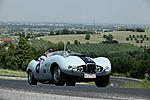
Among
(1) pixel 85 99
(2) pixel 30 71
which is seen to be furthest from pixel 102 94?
(2) pixel 30 71

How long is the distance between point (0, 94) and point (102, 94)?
10.6ft

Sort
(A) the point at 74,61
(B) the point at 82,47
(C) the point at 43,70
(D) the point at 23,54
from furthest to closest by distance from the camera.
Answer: (B) the point at 82,47, (D) the point at 23,54, (C) the point at 43,70, (A) the point at 74,61

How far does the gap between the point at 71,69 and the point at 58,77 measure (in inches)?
17.7

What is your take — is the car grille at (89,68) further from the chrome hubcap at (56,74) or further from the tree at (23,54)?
the tree at (23,54)

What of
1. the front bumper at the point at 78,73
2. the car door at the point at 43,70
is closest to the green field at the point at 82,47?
the car door at the point at 43,70

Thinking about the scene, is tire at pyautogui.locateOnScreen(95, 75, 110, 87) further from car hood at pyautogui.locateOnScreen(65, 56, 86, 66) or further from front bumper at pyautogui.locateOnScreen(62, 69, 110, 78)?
car hood at pyautogui.locateOnScreen(65, 56, 86, 66)

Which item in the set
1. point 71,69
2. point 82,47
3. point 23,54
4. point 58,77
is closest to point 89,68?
point 71,69

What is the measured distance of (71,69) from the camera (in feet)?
26.5

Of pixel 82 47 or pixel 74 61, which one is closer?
pixel 74 61

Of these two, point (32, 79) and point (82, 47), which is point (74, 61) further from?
point (82, 47)

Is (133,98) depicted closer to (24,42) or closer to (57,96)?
(57,96)

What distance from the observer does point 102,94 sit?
7.21 m

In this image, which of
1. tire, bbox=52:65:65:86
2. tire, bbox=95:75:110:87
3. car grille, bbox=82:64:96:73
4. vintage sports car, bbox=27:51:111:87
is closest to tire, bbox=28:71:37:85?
vintage sports car, bbox=27:51:111:87

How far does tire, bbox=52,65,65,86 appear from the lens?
27.2ft
